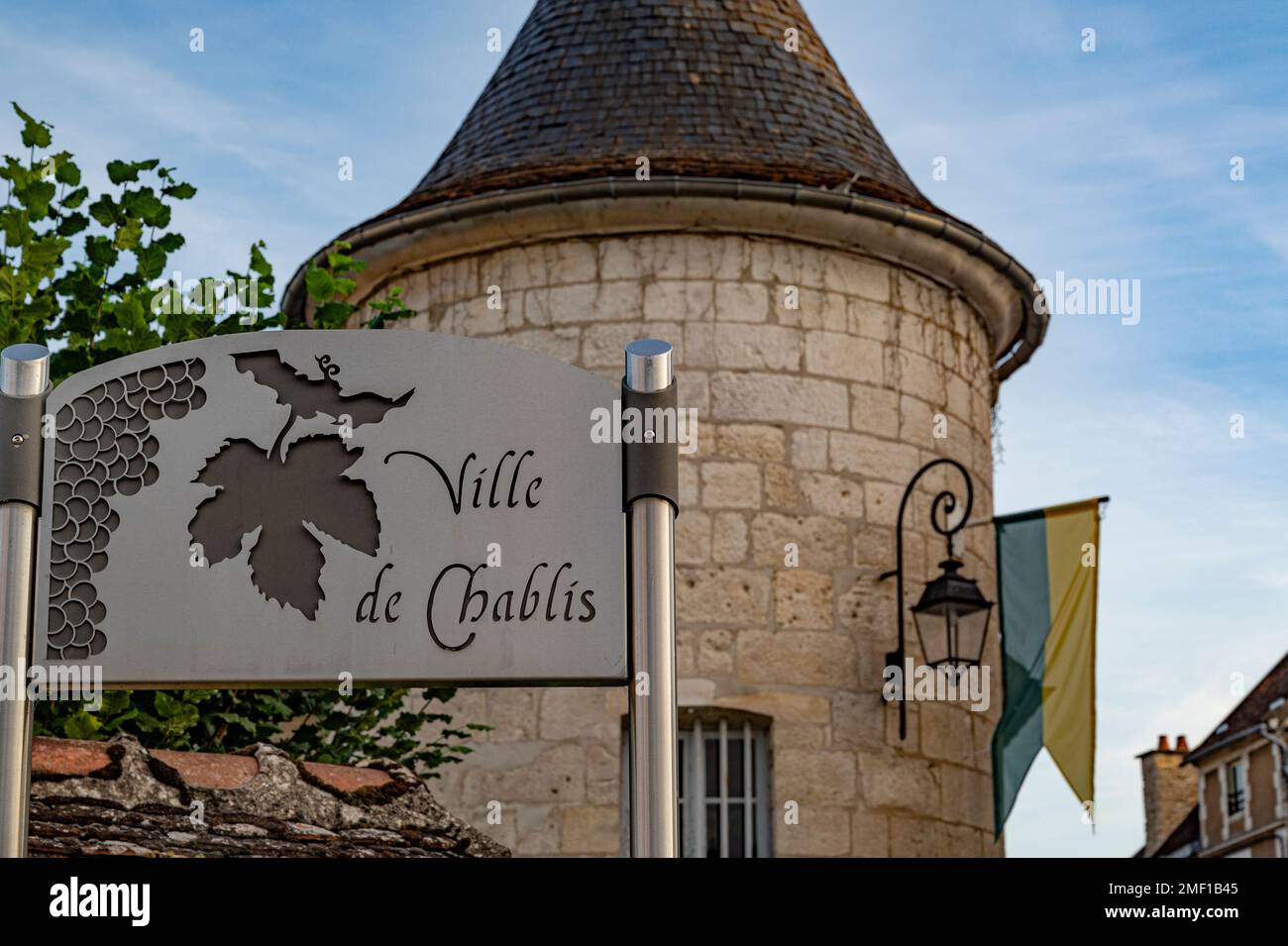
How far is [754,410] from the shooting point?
10969mm

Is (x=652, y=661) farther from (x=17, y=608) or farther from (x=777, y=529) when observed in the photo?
(x=777, y=529)

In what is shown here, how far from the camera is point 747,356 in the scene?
11062mm

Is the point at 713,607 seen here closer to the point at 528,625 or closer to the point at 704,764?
the point at 704,764

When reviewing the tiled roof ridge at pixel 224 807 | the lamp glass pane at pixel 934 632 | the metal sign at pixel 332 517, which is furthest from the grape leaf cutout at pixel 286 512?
the lamp glass pane at pixel 934 632

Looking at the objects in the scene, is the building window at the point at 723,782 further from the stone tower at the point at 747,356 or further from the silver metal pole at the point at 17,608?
the silver metal pole at the point at 17,608

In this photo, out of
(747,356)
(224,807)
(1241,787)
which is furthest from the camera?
(1241,787)

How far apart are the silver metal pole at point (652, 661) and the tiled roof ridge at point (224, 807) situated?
1.55 metres

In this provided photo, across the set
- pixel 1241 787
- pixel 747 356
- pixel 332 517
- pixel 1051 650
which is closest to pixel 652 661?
pixel 332 517

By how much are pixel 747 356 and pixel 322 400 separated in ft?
24.3

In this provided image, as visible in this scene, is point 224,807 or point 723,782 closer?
point 224,807
